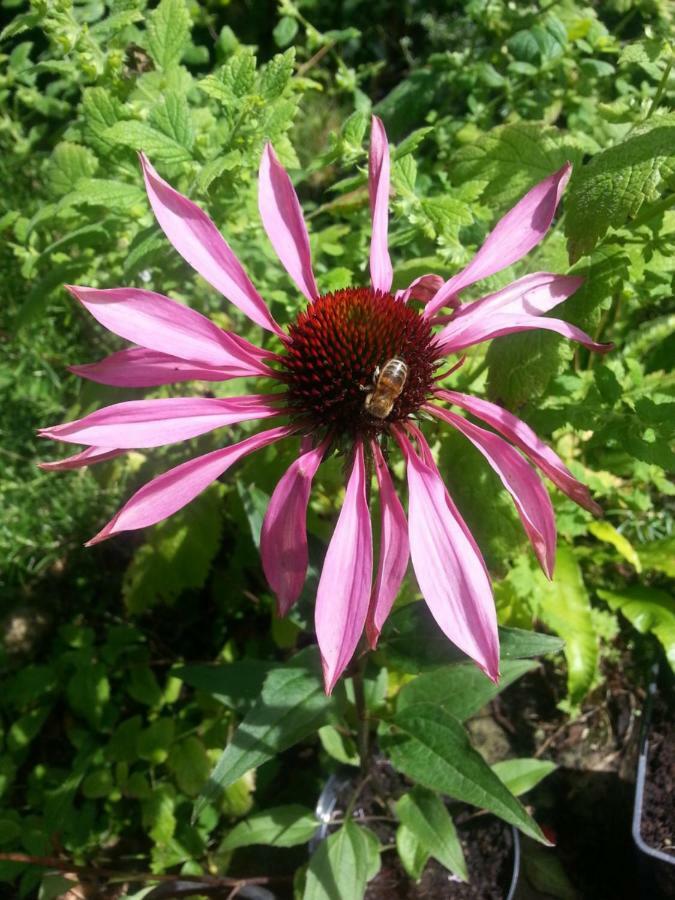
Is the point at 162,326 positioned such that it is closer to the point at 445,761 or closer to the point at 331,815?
the point at 445,761

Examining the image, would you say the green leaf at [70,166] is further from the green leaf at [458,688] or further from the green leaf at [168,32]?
the green leaf at [458,688]

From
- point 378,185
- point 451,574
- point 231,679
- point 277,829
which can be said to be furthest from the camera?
point 277,829

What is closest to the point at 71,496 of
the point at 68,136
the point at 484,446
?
the point at 68,136

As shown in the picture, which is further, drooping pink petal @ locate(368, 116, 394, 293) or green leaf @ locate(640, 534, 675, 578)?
green leaf @ locate(640, 534, 675, 578)

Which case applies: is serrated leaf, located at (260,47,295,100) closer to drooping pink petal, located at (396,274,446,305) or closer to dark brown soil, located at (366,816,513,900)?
drooping pink petal, located at (396,274,446,305)

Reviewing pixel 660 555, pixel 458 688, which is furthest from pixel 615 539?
pixel 458 688

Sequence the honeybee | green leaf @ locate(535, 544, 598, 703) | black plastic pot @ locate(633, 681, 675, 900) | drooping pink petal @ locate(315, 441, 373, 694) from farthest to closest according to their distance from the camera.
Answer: green leaf @ locate(535, 544, 598, 703) < black plastic pot @ locate(633, 681, 675, 900) < the honeybee < drooping pink petal @ locate(315, 441, 373, 694)

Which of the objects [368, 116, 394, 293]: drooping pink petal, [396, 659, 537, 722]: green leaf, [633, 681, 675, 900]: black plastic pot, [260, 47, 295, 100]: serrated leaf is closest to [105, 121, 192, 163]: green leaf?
[260, 47, 295, 100]: serrated leaf
